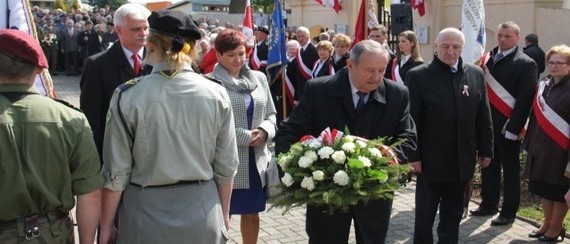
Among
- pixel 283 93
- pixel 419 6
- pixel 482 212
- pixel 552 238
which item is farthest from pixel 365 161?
pixel 419 6

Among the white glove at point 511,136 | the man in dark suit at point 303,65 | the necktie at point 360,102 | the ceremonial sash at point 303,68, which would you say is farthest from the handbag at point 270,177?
the ceremonial sash at point 303,68

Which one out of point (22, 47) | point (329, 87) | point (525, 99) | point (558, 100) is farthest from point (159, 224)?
point (525, 99)

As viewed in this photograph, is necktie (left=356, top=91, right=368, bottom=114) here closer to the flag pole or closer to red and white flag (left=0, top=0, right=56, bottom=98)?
red and white flag (left=0, top=0, right=56, bottom=98)

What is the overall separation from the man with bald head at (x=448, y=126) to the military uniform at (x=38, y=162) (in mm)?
3235

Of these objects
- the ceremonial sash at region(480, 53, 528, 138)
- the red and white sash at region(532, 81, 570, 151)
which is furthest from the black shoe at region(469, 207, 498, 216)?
the red and white sash at region(532, 81, 570, 151)

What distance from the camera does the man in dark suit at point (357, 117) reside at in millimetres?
4004

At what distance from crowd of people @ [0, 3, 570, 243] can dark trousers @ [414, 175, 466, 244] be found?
1 cm

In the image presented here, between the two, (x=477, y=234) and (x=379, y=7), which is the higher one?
(x=379, y=7)

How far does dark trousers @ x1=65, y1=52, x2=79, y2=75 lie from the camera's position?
2359cm

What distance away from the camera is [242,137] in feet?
15.9

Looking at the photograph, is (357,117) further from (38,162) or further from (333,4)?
(333,4)

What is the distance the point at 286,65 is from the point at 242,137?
591cm

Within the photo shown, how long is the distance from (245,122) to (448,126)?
1715 mm

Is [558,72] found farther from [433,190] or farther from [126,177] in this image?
[126,177]
